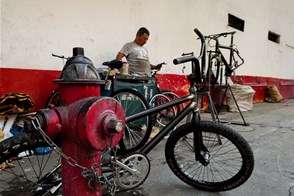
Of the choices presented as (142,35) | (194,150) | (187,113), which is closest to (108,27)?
(142,35)

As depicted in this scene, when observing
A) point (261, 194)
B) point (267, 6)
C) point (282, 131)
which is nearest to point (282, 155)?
point (261, 194)

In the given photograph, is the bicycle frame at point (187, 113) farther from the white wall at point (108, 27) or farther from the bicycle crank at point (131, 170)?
the white wall at point (108, 27)

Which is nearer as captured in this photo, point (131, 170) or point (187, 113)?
point (131, 170)

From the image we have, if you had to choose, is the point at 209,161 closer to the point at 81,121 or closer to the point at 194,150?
the point at 194,150

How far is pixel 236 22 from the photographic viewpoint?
7.04 meters

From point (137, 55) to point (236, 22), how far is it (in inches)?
173

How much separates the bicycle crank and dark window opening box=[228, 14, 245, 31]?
595cm

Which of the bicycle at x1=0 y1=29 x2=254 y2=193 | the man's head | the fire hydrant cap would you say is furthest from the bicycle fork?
the man's head

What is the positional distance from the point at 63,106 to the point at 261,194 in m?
1.61

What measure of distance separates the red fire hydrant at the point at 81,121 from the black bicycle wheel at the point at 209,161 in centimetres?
86

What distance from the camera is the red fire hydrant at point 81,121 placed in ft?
3.44

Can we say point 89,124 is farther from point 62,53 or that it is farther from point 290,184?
point 62,53

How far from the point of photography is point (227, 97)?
6098 millimetres

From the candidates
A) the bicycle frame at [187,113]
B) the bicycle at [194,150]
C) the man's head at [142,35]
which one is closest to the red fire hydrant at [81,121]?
the bicycle at [194,150]
